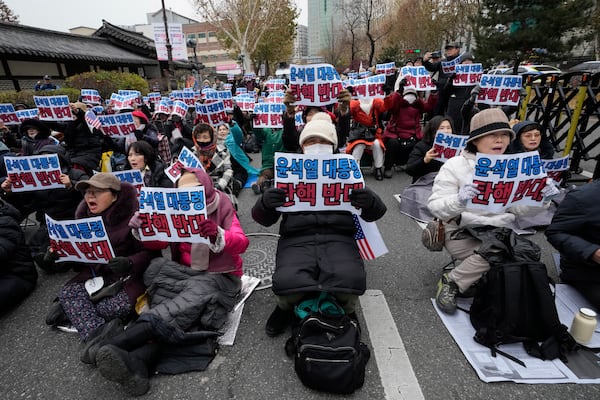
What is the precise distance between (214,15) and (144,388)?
30.8 metres

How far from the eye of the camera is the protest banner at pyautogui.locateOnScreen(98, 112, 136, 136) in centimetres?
534

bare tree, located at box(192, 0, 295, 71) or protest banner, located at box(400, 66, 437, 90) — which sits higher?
bare tree, located at box(192, 0, 295, 71)

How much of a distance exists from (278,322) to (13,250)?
255 cm

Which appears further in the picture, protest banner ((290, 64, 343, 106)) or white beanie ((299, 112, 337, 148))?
protest banner ((290, 64, 343, 106))

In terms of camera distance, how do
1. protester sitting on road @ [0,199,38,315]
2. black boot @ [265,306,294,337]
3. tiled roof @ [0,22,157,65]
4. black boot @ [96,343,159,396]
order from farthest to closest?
tiled roof @ [0,22,157,65]
protester sitting on road @ [0,199,38,315]
black boot @ [265,306,294,337]
black boot @ [96,343,159,396]

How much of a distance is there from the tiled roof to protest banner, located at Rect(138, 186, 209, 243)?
55.5 feet

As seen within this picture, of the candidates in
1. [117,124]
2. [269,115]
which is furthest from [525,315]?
[117,124]

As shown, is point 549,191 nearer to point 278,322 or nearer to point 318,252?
point 318,252

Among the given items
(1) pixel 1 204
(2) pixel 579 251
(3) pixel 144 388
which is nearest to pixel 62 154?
(1) pixel 1 204

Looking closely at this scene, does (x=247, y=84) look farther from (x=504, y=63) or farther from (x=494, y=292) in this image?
(x=494, y=292)

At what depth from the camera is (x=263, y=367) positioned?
7.43 feet

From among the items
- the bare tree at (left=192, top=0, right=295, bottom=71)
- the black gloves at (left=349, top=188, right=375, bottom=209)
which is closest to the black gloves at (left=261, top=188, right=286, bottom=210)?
the black gloves at (left=349, top=188, right=375, bottom=209)

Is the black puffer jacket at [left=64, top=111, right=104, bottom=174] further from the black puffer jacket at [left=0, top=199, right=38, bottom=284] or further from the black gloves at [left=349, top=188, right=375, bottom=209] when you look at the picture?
the black gloves at [left=349, top=188, right=375, bottom=209]

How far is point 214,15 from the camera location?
1073 inches
